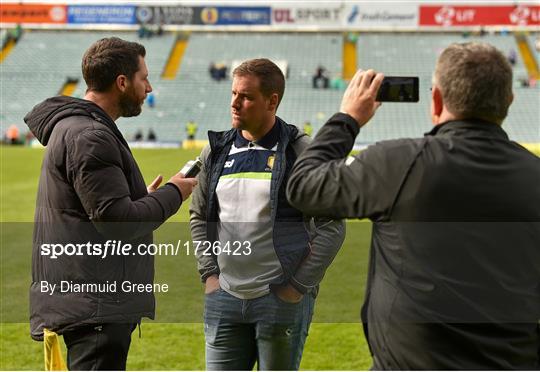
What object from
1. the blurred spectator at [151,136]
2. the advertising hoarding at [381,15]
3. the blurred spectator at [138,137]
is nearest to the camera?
the blurred spectator at [138,137]

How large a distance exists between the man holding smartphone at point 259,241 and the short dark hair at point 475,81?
1.11 metres

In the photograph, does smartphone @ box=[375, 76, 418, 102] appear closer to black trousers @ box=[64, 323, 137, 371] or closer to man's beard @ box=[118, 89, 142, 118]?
man's beard @ box=[118, 89, 142, 118]

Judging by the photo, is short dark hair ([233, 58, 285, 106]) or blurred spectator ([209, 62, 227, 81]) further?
blurred spectator ([209, 62, 227, 81])

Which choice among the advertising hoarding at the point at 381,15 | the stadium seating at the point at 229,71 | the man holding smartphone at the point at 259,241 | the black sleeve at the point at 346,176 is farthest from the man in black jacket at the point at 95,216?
the advertising hoarding at the point at 381,15

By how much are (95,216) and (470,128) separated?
140 centimetres

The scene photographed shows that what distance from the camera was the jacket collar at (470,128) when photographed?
197 cm

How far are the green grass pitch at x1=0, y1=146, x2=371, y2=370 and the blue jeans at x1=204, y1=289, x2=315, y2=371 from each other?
39 centimetres

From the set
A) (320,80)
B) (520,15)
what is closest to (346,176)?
(320,80)

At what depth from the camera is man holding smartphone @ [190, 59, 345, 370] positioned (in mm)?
2992

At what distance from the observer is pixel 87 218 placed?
274cm

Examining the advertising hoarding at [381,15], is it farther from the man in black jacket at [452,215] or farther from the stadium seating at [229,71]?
the man in black jacket at [452,215]

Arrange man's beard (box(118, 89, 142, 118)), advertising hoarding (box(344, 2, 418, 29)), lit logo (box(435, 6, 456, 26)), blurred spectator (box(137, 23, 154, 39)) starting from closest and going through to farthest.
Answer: man's beard (box(118, 89, 142, 118))
blurred spectator (box(137, 23, 154, 39))
lit logo (box(435, 6, 456, 26))
advertising hoarding (box(344, 2, 418, 29))

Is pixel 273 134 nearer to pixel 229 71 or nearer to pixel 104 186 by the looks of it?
pixel 104 186
